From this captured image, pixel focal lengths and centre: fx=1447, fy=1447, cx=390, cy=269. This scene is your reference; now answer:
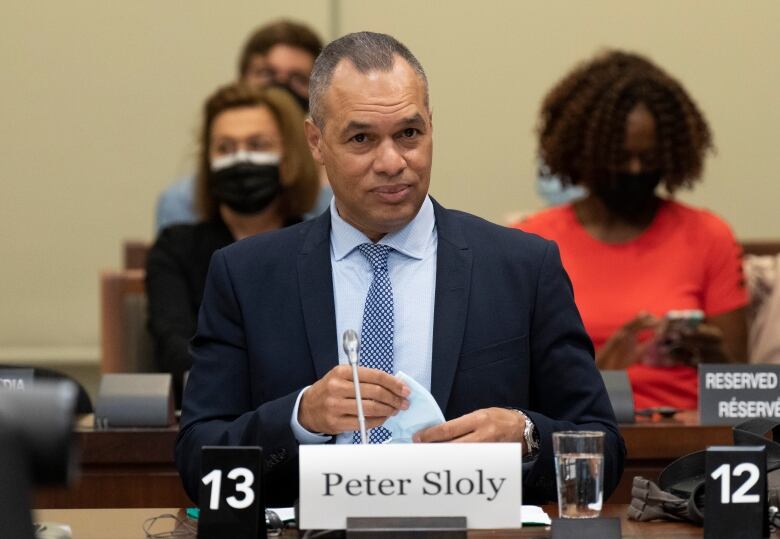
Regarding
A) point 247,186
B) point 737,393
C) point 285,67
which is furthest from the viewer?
point 285,67

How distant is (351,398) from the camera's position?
202 centimetres

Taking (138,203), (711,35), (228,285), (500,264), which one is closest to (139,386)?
(228,285)

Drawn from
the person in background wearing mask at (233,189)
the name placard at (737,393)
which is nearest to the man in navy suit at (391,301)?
the name placard at (737,393)

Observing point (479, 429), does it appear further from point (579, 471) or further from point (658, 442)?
point (658, 442)

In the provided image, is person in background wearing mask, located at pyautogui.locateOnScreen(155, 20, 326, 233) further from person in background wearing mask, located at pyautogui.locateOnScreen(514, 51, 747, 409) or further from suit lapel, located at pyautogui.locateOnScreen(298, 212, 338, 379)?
suit lapel, located at pyautogui.locateOnScreen(298, 212, 338, 379)

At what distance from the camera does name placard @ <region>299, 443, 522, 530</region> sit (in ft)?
5.94

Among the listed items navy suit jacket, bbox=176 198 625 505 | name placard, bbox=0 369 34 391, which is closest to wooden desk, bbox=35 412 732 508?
name placard, bbox=0 369 34 391

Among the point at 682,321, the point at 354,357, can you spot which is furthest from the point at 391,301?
the point at 682,321

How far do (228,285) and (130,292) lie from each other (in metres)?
1.93

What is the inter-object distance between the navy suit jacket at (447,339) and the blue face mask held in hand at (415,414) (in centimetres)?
21

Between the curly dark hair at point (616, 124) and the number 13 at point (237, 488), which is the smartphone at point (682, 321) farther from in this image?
the number 13 at point (237, 488)

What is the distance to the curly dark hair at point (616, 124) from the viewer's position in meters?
3.90

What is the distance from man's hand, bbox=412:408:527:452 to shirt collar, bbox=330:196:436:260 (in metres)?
0.38

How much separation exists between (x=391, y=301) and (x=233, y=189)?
185 cm
